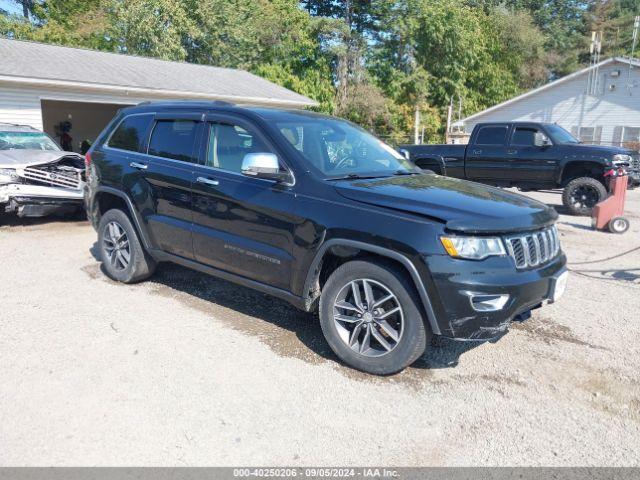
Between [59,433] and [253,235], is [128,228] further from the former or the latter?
[59,433]

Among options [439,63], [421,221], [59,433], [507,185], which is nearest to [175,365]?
[59,433]

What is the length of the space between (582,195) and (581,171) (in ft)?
1.65

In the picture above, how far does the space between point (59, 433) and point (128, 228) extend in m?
2.81

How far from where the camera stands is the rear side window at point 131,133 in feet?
18.1

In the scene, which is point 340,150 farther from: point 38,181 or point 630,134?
point 630,134

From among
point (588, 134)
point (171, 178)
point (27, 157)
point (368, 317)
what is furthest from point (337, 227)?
point (588, 134)

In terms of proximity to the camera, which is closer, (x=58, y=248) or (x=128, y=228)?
(x=128, y=228)

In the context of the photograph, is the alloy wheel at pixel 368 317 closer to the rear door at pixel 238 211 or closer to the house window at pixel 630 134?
the rear door at pixel 238 211

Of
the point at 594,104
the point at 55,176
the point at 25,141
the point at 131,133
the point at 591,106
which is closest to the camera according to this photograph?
the point at 131,133

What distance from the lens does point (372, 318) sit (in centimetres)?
380

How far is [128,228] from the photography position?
18.4ft

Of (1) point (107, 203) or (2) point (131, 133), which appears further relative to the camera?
(1) point (107, 203)

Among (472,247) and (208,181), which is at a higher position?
(208,181)

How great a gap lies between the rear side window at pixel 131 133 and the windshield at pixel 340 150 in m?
1.75
